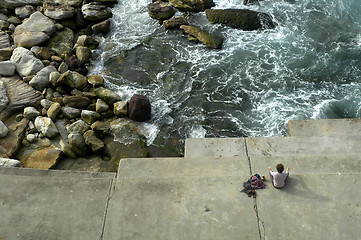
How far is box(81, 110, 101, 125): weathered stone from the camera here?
412 inches

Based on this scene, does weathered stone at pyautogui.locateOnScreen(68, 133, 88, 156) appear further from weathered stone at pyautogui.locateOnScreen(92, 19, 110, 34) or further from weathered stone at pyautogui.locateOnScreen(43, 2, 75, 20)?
weathered stone at pyautogui.locateOnScreen(43, 2, 75, 20)

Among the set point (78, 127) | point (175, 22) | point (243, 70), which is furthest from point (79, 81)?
point (243, 70)

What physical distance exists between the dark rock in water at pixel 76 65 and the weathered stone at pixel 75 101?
1.64 metres

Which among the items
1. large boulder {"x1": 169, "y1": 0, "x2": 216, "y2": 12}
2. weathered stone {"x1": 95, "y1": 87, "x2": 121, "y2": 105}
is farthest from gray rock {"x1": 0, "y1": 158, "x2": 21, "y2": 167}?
large boulder {"x1": 169, "y1": 0, "x2": 216, "y2": 12}

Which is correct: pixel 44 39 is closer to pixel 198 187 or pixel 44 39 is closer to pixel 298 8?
pixel 198 187

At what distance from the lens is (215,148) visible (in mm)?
8289

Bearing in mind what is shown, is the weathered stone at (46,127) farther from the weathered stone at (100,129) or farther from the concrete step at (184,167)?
the concrete step at (184,167)

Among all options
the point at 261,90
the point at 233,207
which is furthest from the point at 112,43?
the point at 233,207

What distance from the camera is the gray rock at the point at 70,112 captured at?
10.6m

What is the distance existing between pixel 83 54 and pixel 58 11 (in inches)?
117

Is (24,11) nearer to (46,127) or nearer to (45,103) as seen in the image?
(45,103)

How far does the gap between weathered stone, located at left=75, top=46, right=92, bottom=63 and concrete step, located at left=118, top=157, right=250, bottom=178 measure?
653cm

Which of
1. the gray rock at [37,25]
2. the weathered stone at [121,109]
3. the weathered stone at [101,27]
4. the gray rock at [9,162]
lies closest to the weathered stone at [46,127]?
the gray rock at [9,162]

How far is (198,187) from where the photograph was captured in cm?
674
